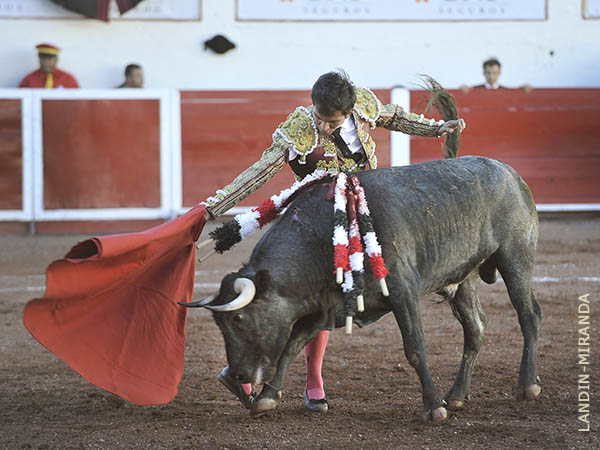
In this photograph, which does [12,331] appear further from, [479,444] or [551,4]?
[551,4]

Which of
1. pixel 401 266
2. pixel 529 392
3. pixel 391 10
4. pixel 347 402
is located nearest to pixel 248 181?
pixel 401 266

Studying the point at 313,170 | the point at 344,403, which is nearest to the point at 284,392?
the point at 344,403

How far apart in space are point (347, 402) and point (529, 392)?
616 millimetres

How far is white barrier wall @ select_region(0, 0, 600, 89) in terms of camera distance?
28.6 ft

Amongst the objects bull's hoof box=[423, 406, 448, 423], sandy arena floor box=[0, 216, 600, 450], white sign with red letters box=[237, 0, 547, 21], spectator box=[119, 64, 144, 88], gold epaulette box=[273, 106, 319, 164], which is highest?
white sign with red letters box=[237, 0, 547, 21]

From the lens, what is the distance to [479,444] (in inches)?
102

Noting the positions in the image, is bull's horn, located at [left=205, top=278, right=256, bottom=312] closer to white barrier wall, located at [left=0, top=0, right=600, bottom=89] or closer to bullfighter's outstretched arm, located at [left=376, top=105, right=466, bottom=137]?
bullfighter's outstretched arm, located at [left=376, top=105, right=466, bottom=137]

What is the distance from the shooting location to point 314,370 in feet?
10.1

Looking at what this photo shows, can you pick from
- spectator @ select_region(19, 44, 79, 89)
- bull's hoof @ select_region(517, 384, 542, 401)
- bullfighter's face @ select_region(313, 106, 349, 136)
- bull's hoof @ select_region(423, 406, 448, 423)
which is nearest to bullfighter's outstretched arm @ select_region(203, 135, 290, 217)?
→ bullfighter's face @ select_region(313, 106, 349, 136)

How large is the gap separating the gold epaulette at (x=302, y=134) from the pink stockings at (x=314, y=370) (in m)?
0.64

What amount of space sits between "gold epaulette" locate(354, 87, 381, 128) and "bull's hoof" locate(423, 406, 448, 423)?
3.15ft

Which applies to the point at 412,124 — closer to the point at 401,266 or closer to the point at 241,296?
the point at 401,266

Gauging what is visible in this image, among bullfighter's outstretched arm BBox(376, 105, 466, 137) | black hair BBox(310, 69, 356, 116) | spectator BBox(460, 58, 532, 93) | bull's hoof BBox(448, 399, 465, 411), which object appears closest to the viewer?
black hair BBox(310, 69, 356, 116)

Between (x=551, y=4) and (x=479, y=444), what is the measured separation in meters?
7.22
